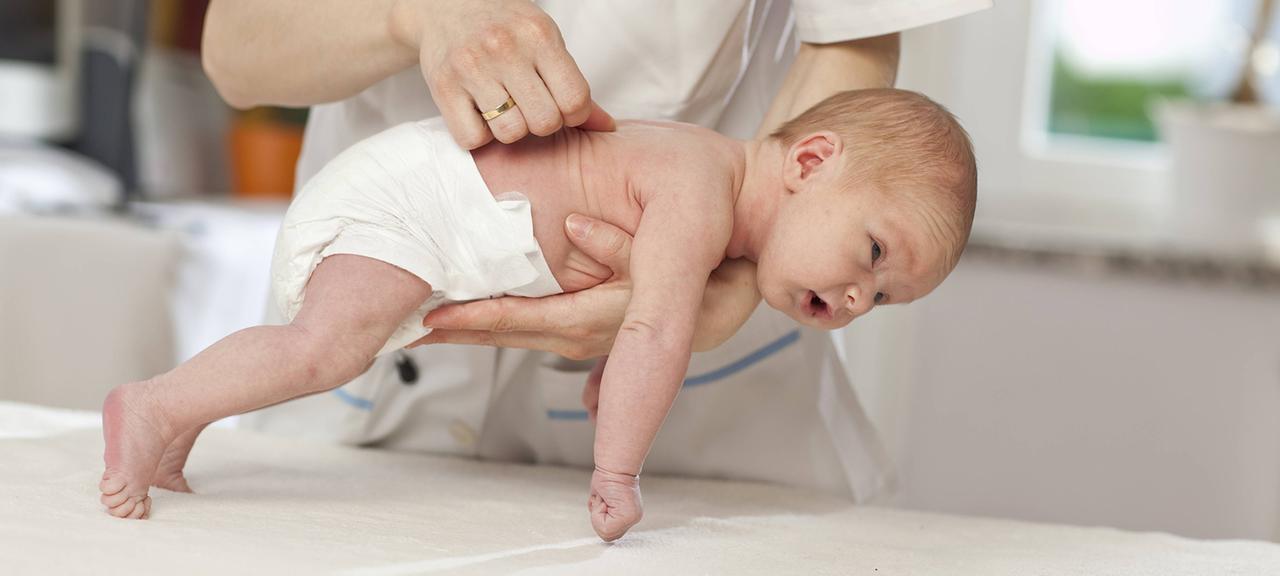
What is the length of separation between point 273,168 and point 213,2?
1821 mm

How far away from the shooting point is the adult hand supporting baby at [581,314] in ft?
3.02

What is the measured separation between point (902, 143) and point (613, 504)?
0.36m

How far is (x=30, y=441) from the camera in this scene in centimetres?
100

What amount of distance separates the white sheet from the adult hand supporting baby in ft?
0.42

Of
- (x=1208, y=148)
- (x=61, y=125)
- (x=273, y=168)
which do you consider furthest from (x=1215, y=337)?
(x=61, y=125)

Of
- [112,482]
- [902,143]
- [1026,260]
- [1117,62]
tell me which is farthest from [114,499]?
[1117,62]

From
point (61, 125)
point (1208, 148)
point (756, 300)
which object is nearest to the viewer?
point (756, 300)

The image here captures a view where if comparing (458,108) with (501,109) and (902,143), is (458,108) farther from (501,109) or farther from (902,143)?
(902,143)

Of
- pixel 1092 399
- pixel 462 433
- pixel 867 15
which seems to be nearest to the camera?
pixel 867 15

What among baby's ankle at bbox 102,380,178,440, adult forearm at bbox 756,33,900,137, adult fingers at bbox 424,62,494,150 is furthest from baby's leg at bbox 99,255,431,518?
adult forearm at bbox 756,33,900,137

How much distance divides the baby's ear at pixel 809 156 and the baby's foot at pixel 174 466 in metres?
0.49

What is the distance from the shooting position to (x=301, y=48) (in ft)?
3.33

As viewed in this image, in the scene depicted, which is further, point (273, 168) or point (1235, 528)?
point (273, 168)

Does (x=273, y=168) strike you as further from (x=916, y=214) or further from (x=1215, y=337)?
(x=916, y=214)
